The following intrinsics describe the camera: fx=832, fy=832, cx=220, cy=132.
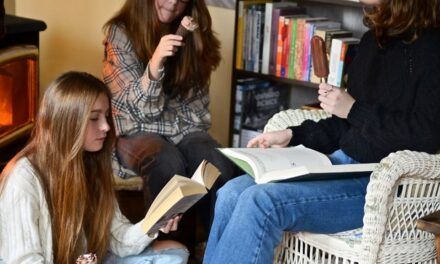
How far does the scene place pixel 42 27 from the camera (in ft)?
8.59

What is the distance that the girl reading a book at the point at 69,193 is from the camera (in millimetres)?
1825

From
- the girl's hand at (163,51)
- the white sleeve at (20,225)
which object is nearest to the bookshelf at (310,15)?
the girl's hand at (163,51)

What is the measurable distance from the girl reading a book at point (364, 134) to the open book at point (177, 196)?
134mm

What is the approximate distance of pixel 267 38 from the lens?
3.12m

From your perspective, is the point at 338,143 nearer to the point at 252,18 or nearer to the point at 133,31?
the point at 133,31

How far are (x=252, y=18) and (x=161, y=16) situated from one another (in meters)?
0.56

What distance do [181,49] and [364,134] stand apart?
31.7 inches

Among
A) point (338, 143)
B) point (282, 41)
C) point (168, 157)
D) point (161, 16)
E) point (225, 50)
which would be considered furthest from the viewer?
point (225, 50)

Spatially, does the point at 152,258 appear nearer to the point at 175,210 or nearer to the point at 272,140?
the point at 175,210

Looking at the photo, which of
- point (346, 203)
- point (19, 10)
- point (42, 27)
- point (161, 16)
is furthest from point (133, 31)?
point (346, 203)

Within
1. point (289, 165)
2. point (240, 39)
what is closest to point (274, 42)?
point (240, 39)

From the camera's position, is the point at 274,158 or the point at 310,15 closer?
the point at 274,158

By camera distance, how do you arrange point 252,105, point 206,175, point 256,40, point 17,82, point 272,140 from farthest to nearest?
point 252,105
point 256,40
point 17,82
point 272,140
point 206,175

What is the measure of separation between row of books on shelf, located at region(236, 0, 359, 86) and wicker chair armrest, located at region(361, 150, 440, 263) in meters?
1.11
